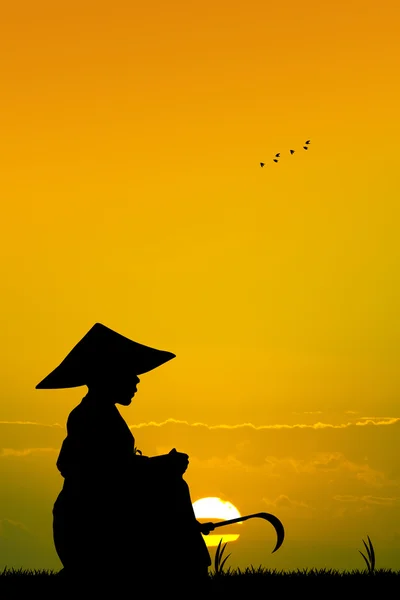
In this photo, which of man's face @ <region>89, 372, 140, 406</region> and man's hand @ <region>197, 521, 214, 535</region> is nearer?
man's hand @ <region>197, 521, 214, 535</region>

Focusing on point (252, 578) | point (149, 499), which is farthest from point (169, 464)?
point (252, 578)

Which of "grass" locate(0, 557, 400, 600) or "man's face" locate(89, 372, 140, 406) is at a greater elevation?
"man's face" locate(89, 372, 140, 406)

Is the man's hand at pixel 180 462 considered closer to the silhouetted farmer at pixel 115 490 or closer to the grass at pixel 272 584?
the silhouetted farmer at pixel 115 490

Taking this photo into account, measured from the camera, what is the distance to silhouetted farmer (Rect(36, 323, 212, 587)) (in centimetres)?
1178

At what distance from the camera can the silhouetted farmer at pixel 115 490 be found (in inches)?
464

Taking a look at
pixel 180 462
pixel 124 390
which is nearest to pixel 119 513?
pixel 180 462

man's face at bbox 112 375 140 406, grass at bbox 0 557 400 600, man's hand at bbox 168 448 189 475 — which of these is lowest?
grass at bbox 0 557 400 600

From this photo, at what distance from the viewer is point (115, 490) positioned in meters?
12.0

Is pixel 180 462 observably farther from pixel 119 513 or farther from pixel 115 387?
pixel 115 387

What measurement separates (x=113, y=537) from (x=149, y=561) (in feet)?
1.52

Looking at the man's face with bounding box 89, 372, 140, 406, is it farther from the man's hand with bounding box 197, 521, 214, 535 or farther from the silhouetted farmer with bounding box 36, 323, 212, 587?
the man's hand with bounding box 197, 521, 214, 535

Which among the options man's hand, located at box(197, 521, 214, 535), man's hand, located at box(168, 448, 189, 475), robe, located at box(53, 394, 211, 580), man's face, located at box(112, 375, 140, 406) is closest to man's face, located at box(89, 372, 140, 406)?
man's face, located at box(112, 375, 140, 406)

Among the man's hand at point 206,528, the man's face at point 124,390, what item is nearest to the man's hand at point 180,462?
the man's hand at point 206,528

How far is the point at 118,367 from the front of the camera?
12.2 m
